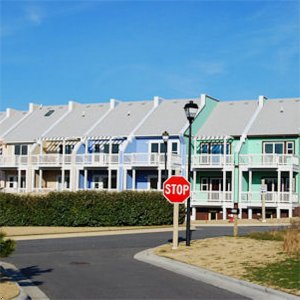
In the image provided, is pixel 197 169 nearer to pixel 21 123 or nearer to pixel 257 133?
pixel 257 133

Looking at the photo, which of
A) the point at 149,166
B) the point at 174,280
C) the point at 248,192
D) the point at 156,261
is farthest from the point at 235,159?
the point at 174,280

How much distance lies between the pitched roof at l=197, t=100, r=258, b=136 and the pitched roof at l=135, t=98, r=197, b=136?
2101 millimetres

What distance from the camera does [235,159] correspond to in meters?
46.2

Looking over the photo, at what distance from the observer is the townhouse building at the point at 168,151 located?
45.6 m

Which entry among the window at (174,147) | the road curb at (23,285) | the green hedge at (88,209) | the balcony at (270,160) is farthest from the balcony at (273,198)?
the road curb at (23,285)

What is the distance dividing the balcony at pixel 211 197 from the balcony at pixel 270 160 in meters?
2.86

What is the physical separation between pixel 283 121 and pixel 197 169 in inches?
322

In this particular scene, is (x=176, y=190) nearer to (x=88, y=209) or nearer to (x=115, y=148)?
(x=88, y=209)

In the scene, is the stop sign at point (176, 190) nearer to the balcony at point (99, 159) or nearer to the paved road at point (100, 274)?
the paved road at point (100, 274)

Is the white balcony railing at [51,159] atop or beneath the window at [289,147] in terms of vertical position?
beneath

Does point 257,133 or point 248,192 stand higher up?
point 257,133

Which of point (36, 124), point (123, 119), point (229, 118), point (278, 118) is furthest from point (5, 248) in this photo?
point (36, 124)

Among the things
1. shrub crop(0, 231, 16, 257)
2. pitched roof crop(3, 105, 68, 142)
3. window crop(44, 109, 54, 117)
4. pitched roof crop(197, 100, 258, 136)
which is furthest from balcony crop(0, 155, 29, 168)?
shrub crop(0, 231, 16, 257)

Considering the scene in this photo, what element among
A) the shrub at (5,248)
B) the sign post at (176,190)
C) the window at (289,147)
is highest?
the window at (289,147)
